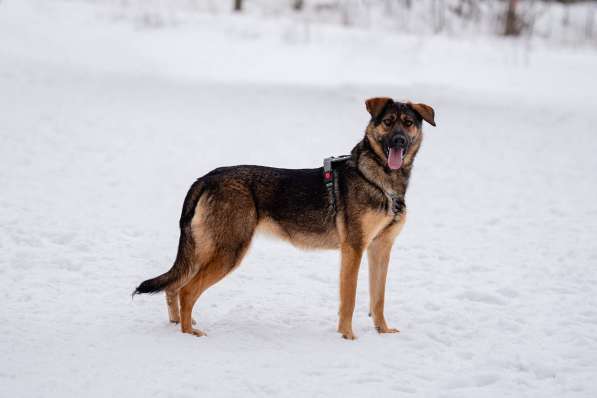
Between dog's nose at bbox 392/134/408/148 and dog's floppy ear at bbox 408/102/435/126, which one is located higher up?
dog's floppy ear at bbox 408/102/435/126

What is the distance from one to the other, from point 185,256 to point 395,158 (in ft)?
6.04

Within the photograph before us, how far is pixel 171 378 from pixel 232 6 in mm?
23226

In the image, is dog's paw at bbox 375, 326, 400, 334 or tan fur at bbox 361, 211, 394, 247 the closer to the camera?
tan fur at bbox 361, 211, 394, 247

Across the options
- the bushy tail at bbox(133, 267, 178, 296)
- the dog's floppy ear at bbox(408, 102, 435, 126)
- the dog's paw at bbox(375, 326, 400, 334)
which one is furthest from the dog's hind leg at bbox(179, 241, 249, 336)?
the dog's floppy ear at bbox(408, 102, 435, 126)

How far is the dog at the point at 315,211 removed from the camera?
197 inches

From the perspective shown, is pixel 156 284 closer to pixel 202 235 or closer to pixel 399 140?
pixel 202 235

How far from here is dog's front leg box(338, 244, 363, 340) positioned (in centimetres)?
516

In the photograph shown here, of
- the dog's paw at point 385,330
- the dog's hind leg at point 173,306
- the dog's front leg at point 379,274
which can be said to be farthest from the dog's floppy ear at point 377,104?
the dog's hind leg at point 173,306

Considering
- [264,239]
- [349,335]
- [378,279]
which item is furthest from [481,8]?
[349,335]

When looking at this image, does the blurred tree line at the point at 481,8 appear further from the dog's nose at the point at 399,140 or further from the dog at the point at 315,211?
the dog's nose at the point at 399,140

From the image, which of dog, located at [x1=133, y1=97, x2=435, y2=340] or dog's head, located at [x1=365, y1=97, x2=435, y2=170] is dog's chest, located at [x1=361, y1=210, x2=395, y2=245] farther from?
dog's head, located at [x1=365, y1=97, x2=435, y2=170]

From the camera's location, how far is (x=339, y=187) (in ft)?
17.3

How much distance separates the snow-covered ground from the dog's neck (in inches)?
48.7

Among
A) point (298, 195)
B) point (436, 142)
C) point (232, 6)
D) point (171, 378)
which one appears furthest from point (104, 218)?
point (232, 6)
